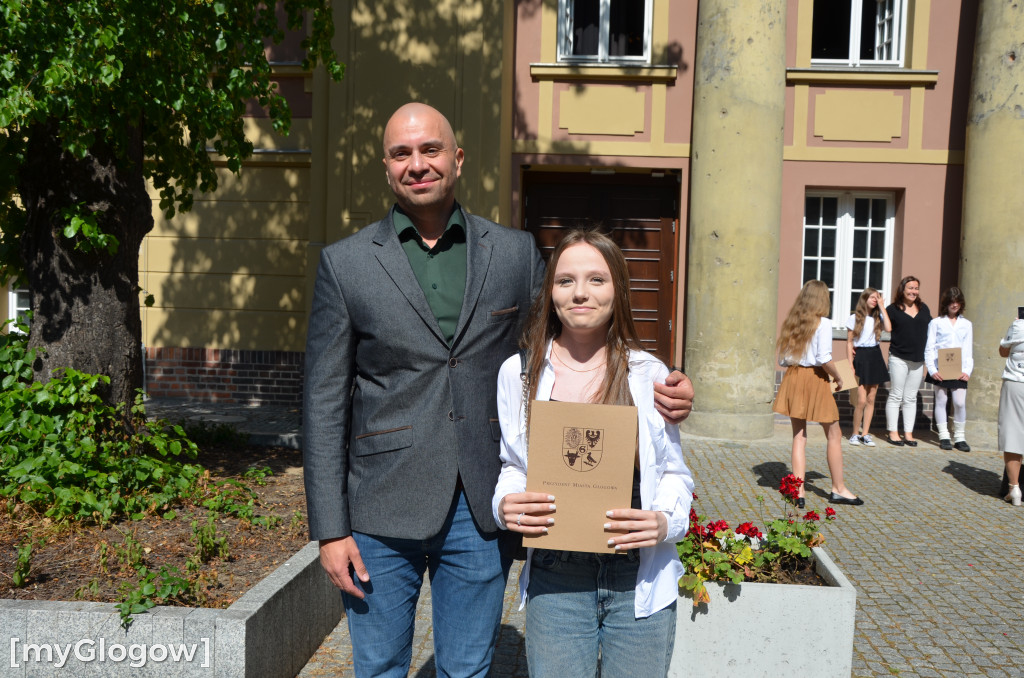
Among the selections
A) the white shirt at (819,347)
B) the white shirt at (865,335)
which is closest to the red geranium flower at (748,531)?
the white shirt at (819,347)

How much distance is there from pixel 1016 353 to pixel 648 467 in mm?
6412

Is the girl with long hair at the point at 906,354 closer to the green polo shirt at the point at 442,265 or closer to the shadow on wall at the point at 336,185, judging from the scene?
the shadow on wall at the point at 336,185

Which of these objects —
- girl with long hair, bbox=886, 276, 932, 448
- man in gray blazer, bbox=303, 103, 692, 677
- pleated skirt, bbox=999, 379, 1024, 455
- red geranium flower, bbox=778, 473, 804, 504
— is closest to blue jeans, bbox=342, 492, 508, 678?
man in gray blazer, bbox=303, 103, 692, 677

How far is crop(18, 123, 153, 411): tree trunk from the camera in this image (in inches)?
195

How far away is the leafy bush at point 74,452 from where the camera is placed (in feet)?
14.0

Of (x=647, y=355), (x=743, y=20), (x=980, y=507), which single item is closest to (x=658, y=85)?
(x=743, y=20)

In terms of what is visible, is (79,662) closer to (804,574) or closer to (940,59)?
(804,574)

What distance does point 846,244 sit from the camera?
1130 centimetres

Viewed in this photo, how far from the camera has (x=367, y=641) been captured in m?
2.42

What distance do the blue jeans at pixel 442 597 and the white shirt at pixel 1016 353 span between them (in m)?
6.35

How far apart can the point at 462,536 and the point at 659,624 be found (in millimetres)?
602

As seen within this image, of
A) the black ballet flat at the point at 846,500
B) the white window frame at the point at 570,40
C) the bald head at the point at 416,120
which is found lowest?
the black ballet flat at the point at 846,500

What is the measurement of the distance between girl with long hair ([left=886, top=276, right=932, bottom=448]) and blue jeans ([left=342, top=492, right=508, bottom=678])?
8.79 metres

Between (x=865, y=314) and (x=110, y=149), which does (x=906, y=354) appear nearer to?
(x=865, y=314)
